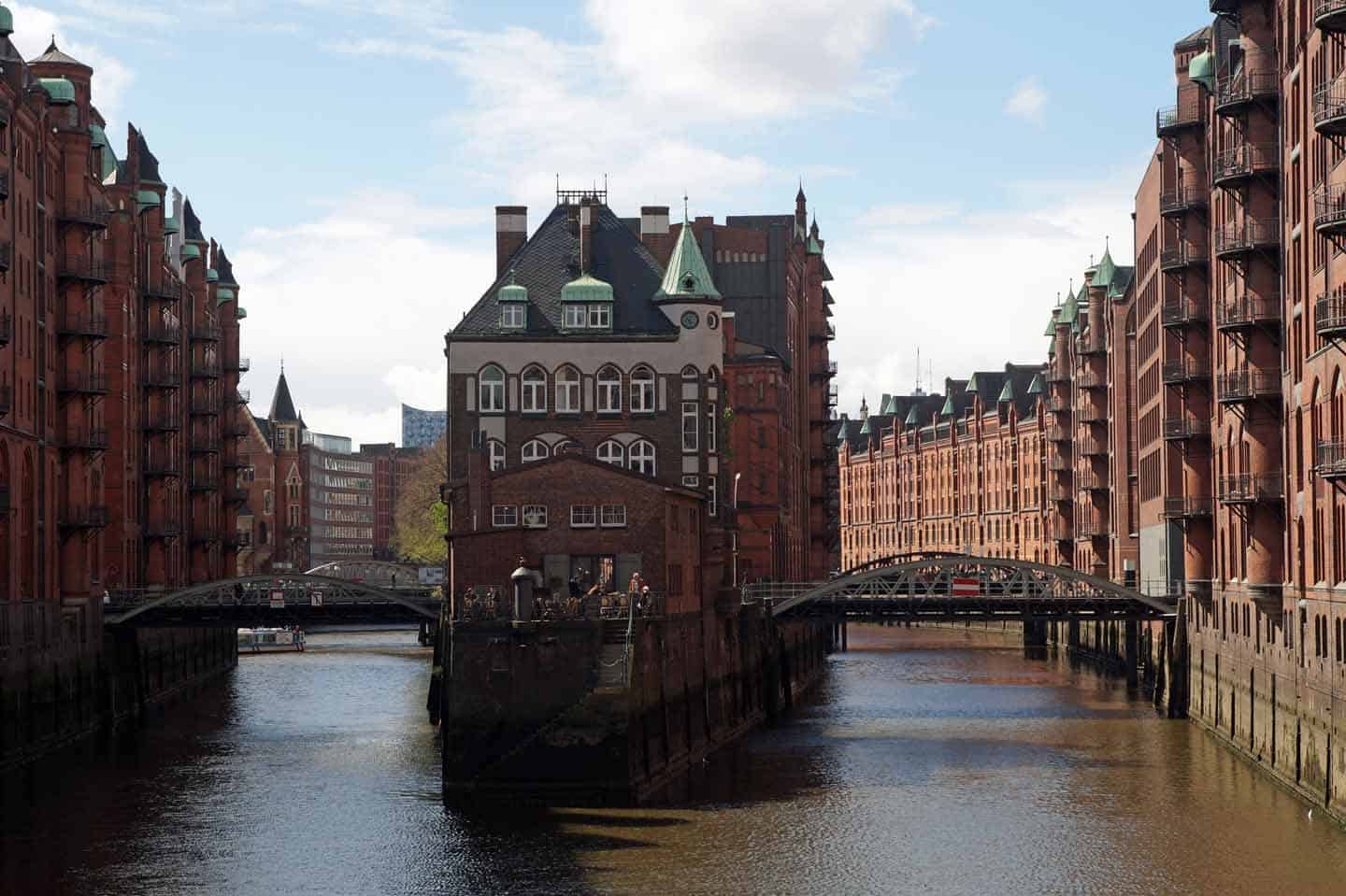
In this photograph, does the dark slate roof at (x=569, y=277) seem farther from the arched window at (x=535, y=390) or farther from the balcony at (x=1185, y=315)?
the balcony at (x=1185, y=315)

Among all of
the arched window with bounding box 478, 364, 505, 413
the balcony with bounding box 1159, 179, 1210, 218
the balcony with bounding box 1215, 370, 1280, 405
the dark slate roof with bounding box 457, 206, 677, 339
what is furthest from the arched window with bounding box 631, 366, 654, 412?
the balcony with bounding box 1215, 370, 1280, 405

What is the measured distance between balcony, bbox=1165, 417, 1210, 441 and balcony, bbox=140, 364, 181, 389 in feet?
153

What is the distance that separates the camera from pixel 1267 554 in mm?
68188

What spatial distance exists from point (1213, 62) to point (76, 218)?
4151cm

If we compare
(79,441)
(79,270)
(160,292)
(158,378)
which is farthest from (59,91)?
(158,378)

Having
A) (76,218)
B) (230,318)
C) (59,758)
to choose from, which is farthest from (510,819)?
(230,318)

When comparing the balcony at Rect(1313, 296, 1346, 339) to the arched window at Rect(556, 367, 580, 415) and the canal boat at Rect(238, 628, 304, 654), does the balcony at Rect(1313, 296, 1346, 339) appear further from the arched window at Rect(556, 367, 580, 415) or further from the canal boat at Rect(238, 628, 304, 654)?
the canal boat at Rect(238, 628, 304, 654)

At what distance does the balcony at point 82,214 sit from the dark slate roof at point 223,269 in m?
53.0

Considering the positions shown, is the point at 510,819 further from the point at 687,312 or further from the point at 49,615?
the point at 687,312

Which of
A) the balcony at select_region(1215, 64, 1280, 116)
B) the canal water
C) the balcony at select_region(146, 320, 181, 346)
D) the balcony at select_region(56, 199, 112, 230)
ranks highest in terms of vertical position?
the balcony at select_region(1215, 64, 1280, 116)

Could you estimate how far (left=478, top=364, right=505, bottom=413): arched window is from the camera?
93312 millimetres

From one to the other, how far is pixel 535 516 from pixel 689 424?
2444cm

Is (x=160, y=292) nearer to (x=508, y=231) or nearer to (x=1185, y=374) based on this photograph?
(x=508, y=231)

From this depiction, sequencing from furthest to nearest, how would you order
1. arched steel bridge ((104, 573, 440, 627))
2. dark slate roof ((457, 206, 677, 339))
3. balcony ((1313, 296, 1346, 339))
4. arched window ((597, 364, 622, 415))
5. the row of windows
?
dark slate roof ((457, 206, 677, 339)), arched window ((597, 364, 622, 415)), arched steel bridge ((104, 573, 440, 627)), the row of windows, balcony ((1313, 296, 1346, 339))
